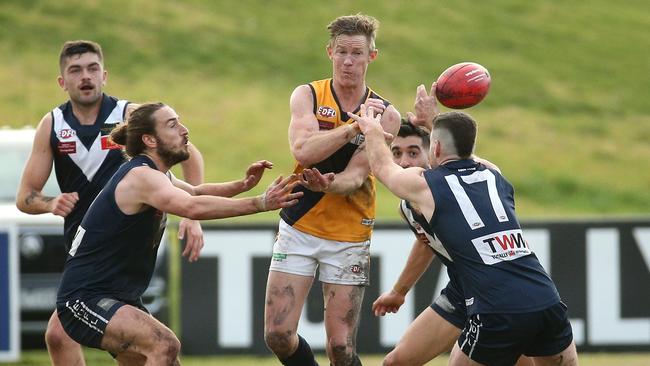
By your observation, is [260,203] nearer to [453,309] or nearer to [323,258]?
[323,258]

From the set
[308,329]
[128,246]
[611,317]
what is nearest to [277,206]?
[128,246]

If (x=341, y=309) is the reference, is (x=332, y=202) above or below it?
above

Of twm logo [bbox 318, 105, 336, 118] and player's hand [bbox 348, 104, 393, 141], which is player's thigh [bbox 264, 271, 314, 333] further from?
player's hand [bbox 348, 104, 393, 141]

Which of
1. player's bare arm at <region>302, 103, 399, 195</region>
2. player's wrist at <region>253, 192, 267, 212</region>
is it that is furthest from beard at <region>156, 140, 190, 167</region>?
player's bare arm at <region>302, 103, 399, 195</region>

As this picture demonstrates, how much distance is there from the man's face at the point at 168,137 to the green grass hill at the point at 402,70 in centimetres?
1377

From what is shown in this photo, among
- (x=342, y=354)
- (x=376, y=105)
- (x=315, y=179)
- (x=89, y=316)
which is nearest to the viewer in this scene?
(x=89, y=316)

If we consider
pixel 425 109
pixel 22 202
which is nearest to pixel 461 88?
pixel 425 109

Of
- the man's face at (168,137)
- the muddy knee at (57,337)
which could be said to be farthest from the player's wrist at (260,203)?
the muddy knee at (57,337)

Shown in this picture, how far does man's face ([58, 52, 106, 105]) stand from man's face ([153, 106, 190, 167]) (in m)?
1.30

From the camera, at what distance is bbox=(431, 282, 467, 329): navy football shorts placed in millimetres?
7961

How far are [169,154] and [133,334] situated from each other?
114 centimetres

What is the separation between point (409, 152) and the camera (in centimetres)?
827

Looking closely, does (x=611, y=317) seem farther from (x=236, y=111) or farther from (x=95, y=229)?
(x=236, y=111)

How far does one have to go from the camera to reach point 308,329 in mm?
11898
